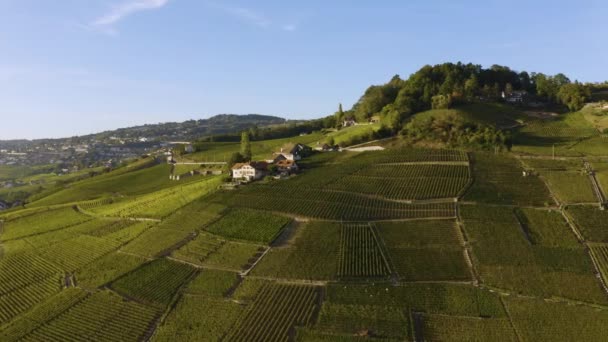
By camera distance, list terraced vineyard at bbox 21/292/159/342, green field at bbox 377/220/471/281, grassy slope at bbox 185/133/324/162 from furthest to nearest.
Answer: grassy slope at bbox 185/133/324/162 < green field at bbox 377/220/471/281 < terraced vineyard at bbox 21/292/159/342

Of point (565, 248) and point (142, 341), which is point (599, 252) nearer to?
point (565, 248)

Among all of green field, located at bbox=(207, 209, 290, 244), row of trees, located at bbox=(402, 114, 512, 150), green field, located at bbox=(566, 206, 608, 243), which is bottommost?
green field, located at bbox=(566, 206, 608, 243)

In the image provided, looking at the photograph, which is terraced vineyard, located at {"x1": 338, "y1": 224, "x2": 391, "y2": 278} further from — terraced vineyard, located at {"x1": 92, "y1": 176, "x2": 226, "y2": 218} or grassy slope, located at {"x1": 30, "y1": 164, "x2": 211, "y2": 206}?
grassy slope, located at {"x1": 30, "y1": 164, "x2": 211, "y2": 206}

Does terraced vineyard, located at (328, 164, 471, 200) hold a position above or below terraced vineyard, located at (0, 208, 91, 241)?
above

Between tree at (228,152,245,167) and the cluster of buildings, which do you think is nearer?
the cluster of buildings

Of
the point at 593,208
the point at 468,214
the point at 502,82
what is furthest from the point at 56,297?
the point at 502,82

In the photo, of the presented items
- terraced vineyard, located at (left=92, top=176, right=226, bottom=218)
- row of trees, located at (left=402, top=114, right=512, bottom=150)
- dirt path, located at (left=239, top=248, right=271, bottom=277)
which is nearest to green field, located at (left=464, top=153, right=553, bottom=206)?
row of trees, located at (left=402, top=114, right=512, bottom=150)

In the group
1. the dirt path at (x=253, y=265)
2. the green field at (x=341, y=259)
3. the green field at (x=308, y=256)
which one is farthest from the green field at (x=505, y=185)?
the dirt path at (x=253, y=265)
